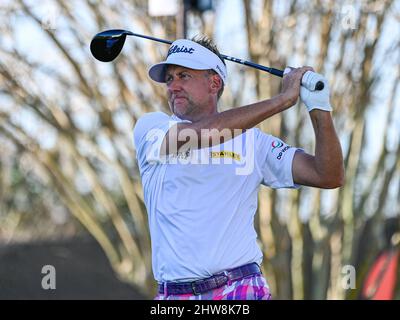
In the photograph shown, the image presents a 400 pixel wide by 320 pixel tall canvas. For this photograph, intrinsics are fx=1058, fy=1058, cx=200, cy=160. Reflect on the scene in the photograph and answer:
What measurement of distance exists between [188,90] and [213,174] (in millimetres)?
546

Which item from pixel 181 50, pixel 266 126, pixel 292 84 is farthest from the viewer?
pixel 266 126

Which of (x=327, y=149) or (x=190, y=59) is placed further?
(x=190, y=59)

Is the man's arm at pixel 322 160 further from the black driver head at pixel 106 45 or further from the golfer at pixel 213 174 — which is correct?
the black driver head at pixel 106 45

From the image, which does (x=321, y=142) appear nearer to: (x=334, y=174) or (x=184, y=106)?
(x=334, y=174)

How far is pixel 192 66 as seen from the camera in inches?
231

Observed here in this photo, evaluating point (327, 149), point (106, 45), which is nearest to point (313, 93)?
point (327, 149)

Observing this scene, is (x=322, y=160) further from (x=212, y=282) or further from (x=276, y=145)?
(x=212, y=282)

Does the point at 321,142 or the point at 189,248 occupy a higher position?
the point at 321,142

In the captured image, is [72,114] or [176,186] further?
[72,114]

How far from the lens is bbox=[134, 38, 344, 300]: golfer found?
5504mm

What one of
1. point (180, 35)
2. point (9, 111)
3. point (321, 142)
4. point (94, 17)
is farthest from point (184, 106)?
point (9, 111)

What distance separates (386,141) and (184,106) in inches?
300

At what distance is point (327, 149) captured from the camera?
224 inches

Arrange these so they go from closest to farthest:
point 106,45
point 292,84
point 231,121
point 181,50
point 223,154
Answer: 1. point 231,121
2. point 292,84
3. point 223,154
4. point 181,50
5. point 106,45
